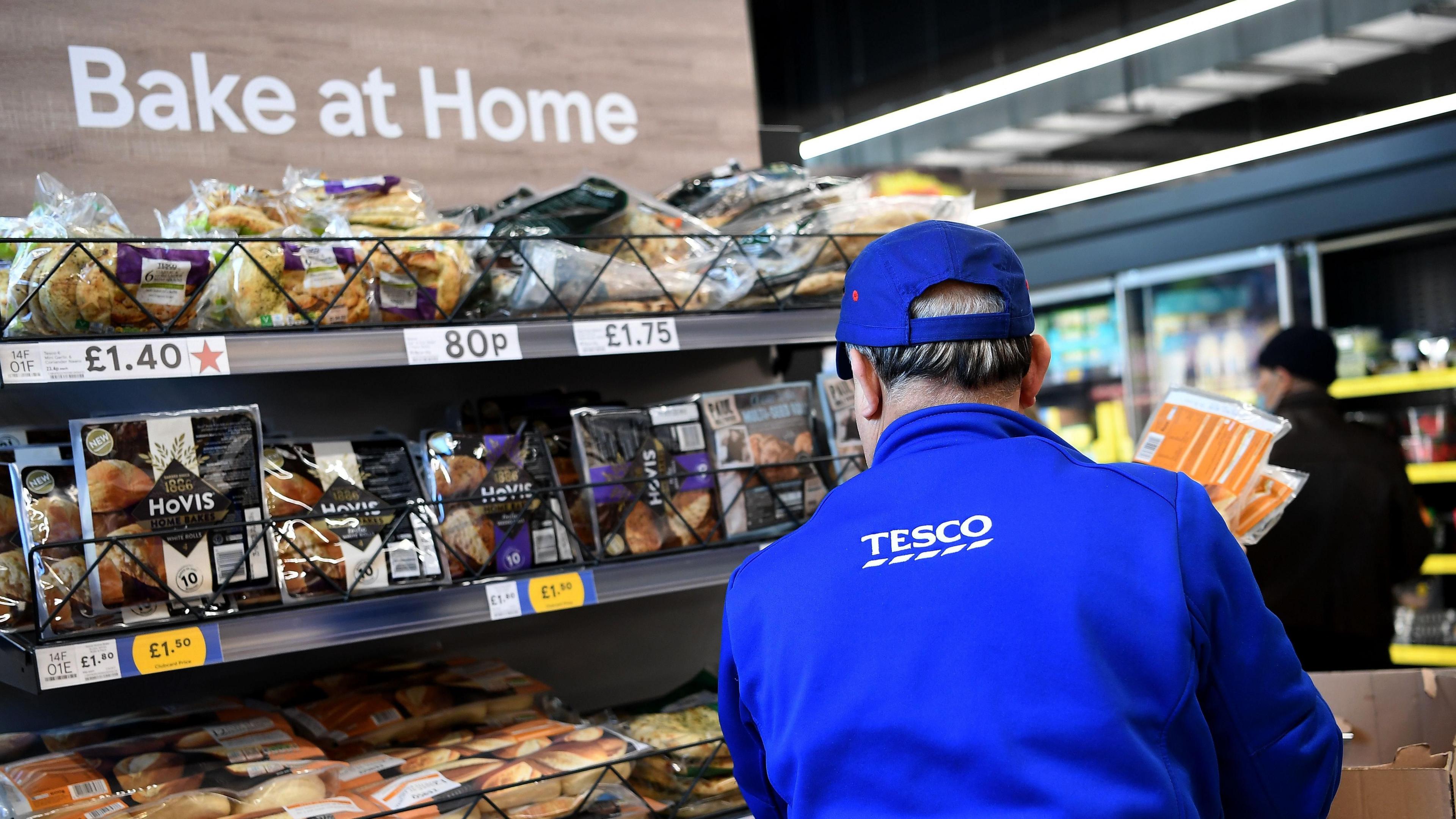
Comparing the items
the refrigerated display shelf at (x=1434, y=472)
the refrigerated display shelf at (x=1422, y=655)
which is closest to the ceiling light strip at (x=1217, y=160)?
the refrigerated display shelf at (x=1434, y=472)

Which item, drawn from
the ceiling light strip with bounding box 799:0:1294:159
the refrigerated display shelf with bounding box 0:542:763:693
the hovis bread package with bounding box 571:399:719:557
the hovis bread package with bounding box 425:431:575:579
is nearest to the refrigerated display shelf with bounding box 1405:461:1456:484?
the ceiling light strip with bounding box 799:0:1294:159

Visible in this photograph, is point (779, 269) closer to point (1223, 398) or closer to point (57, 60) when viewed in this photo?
point (1223, 398)

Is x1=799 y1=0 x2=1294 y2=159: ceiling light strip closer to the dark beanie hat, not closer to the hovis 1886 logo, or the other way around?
the dark beanie hat

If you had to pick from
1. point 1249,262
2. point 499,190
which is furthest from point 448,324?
point 1249,262

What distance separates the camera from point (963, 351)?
1.23 metres

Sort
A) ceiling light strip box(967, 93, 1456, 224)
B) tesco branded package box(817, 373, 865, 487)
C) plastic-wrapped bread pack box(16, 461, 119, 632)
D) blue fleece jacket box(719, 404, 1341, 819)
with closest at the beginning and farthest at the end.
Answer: blue fleece jacket box(719, 404, 1341, 819), plastic-wrapped bread pack box(16, 461, 119, 632), tesco branded package box(817, 373, 865, 487), ceiling light strip box(967, 93, 1456, 224)

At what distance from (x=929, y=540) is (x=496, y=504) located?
930mm

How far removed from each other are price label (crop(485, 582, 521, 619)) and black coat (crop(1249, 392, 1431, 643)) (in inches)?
113

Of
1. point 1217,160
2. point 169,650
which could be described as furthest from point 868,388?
point 1217,160

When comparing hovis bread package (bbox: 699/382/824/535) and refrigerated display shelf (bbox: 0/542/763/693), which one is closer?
refrigerated display shelf (bbox: 0/542/763/693)

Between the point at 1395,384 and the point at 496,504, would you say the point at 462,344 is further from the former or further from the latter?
the point at 1395,384

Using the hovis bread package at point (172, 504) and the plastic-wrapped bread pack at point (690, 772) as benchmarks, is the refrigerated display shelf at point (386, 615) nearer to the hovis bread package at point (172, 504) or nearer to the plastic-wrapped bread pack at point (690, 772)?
the hovis bread package at point (172, 504)

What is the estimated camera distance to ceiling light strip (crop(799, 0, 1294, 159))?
531cm

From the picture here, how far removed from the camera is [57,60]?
75.7 inches
